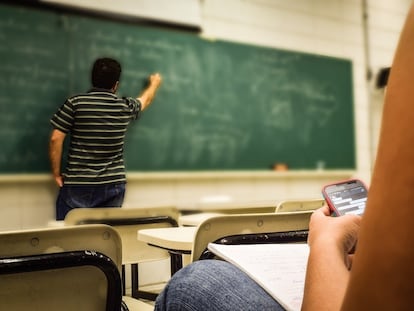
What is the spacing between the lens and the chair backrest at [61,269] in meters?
1.13

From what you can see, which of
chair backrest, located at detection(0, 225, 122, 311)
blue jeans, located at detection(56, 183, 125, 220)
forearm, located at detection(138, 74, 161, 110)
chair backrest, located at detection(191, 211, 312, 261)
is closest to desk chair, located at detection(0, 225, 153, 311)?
chair backrest, located at detection(0, 225, 122, 311)

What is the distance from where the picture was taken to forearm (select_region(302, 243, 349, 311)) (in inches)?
21.1

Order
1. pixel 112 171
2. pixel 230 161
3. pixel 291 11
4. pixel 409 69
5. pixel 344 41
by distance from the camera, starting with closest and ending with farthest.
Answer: pixel 409 69 < pixel 112 171 < pixel 230 161 < pixel 291 11 < pixel 344 41

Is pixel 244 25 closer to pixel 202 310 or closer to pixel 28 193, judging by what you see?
pixel 28 193

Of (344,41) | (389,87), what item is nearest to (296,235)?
(389,87)

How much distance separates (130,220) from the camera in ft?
7.48

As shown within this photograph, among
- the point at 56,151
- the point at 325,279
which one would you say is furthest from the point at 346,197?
the point at 56,151

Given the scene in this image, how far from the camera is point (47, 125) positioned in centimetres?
338

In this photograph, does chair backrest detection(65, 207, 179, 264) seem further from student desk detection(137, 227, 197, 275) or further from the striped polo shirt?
the striped polo shirt

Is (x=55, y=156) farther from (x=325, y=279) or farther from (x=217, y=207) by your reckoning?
(x=325, y=279)

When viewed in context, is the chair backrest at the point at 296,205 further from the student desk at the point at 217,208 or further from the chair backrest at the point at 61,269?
the chair backrest at the point at 61,269

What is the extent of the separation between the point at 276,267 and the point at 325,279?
219mm

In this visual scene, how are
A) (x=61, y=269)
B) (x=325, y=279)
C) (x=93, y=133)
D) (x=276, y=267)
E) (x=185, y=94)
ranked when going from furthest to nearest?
(x=185, y=94), (x=93, y=133), (x=61, y=269), (x=276, y=267), (x=325, y=279)

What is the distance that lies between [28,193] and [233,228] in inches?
88.6
